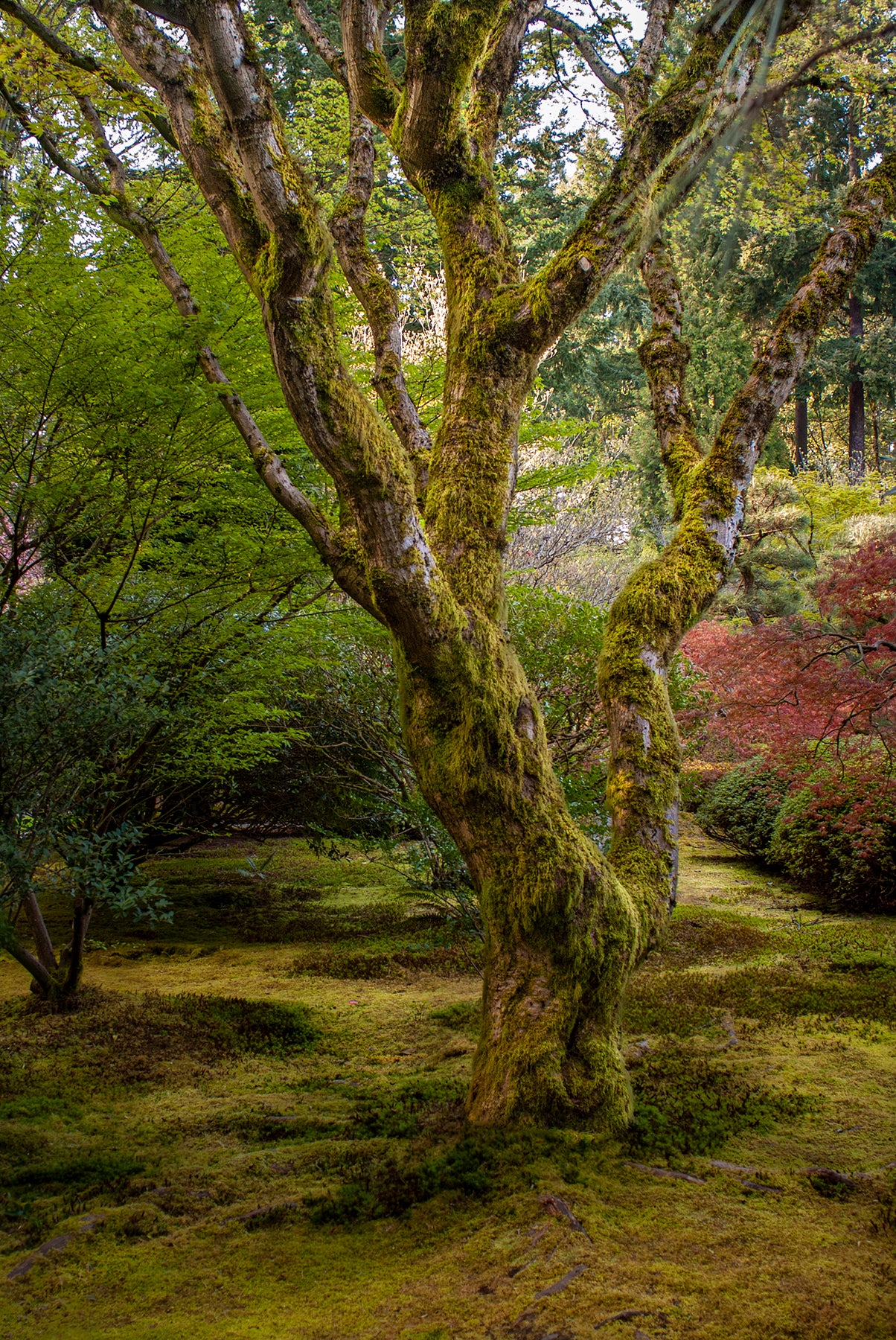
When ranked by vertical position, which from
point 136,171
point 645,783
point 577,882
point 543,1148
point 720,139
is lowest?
point 543,1148

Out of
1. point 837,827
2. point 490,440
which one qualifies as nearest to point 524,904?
point 490,440

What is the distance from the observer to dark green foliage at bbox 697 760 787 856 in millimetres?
9344

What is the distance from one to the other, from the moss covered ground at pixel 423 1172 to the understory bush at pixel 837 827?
56.7 inches

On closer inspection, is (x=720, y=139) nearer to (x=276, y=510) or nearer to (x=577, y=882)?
(x=577, y=882)

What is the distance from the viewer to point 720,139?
1707mm

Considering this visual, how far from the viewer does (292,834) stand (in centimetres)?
971

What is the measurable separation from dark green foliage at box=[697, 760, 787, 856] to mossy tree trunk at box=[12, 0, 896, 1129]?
617 cm

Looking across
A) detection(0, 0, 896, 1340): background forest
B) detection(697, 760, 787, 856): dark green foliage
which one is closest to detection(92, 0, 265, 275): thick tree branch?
detection(0, 0, 896, 1340): background forest

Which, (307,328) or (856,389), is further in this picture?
(856,389)

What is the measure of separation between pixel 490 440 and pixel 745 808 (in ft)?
25.1

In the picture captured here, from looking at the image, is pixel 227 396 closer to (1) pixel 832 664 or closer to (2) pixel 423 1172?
(2) pixel 423 1172

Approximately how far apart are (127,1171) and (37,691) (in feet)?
5.64

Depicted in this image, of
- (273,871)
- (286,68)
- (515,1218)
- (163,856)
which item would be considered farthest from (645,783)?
(286,68)

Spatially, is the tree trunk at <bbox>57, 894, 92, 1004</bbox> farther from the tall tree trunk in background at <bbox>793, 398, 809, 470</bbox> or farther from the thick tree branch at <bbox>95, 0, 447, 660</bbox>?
the tall tree trunk in background at <bbox>793, 398, 809, 470</bbox>
